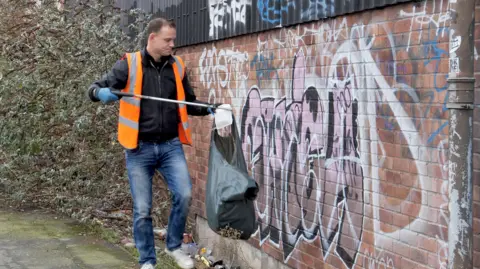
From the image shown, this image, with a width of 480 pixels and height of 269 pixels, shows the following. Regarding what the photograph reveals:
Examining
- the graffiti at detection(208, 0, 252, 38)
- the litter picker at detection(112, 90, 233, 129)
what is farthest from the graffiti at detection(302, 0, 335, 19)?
the graffiti at detection(208, 0, 252, 38)

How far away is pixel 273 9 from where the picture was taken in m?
6.78

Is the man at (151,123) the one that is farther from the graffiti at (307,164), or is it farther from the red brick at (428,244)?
the red brick at (428,244)

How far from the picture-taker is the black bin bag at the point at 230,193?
17.6 ft

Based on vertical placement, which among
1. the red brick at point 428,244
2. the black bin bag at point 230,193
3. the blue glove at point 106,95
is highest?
the blue glove at point 106,95

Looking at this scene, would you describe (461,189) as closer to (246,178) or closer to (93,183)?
(246,178)

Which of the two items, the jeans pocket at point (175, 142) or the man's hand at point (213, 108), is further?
the jeans pocket at point (175, 142)

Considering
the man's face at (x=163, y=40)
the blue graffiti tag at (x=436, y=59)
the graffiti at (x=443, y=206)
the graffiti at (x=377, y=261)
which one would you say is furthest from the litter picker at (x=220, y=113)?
the graffiti at (x=443, y=206)

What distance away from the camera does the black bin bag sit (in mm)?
5379

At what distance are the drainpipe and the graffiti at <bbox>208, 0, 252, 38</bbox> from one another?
4.08 meters

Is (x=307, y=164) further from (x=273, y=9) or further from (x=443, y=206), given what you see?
(x=443, y=206)

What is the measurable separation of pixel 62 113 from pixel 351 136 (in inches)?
194

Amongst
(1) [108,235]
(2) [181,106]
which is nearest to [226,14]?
(2) [181,106]

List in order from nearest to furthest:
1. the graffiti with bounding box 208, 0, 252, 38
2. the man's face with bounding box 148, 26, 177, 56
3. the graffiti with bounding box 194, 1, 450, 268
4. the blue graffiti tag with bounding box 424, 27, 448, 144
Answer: the blue graffiti tag with bounding box 424, 27, 448, 144 < the graffiti with bounding box 194, 1, 450, 268 < the man's face with bounding box 148, 26, 177, 56 < the graffiti with bounding box 208, 0, 252, 38

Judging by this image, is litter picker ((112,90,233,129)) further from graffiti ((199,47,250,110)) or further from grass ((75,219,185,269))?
grass ((75,219,185,269))
